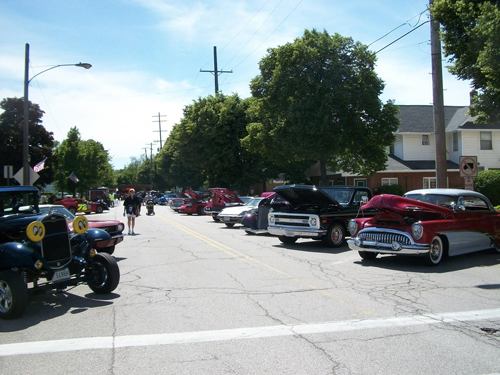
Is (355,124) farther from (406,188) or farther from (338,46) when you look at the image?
Result: (406,188)

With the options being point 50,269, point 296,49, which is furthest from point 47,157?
point 50,269

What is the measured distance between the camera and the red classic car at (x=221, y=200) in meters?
26.2

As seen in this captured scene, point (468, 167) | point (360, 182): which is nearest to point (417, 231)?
point (468, 167)

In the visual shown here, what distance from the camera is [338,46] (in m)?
24.4

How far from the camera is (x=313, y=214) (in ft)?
45.4

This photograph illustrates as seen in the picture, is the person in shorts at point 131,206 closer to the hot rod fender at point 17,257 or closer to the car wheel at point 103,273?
the car wheel at point 103,273

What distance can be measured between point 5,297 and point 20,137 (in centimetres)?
3760

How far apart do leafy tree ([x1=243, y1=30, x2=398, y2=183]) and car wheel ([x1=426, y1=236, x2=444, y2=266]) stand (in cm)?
1332

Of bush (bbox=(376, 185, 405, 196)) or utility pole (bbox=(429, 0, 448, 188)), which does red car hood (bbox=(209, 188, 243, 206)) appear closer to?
bush (bbox=(376, 185, 405, 196))

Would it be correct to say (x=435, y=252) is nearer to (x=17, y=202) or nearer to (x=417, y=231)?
(x=417, y=231)

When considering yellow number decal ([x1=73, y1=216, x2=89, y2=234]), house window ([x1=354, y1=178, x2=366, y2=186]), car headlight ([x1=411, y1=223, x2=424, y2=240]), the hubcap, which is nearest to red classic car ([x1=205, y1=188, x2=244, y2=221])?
house window ([x1=354, y1=178, x2=366, y2=186])

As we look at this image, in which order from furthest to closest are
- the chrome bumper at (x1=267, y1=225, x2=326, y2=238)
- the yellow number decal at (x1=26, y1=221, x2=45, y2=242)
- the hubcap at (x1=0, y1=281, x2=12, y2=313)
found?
1. the chrome bumper at (x1=267, y1=225, x2=326, y2=238)
2. the yellow number decal at (x1=26, y1=221, x2=45, y2=242)
3. the hubcap at (x1=0, y1=281, x2=12, y2=313)

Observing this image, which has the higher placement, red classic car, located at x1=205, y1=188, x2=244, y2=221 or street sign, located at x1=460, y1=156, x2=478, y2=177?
street sign, located at x1=460, y1=156, x2=478, y2=177

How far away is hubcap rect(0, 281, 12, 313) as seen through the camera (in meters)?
6.83
